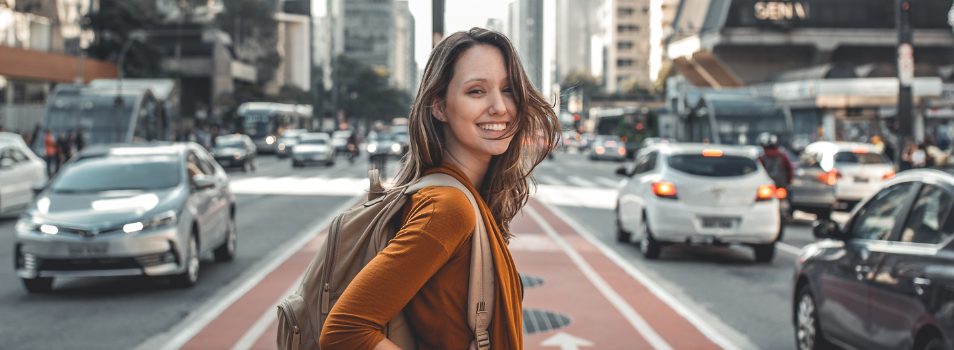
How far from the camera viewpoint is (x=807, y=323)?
841 centimetres

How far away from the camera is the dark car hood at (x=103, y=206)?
1208 centimetres

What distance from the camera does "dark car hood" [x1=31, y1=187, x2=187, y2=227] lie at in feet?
39.6

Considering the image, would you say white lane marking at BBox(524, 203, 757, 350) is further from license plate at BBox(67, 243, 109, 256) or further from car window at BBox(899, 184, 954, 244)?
license plate at BBox(67, 243, 109, 256)

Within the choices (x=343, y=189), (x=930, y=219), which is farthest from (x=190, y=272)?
(x=343, y=189)

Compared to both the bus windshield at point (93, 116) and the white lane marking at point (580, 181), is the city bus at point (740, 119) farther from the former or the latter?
the bus windshield at point (93, 116)

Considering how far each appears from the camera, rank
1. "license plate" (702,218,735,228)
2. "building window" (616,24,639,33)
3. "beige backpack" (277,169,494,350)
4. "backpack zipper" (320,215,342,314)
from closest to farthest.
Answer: "beige backpack" (277,169,494,350)
"backpack zipper" (320,215,342,314)
"license plate" (702,218,735,228)
"building window" (616,24,639,33)

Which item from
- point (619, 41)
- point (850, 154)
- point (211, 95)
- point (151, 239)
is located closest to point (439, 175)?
point (151, 239)

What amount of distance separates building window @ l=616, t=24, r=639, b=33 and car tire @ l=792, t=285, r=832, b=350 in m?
172

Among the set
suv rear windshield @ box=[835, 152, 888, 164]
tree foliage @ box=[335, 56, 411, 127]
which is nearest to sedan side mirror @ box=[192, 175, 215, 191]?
suv rear windshield @ box=[835, 152, 888, 164]

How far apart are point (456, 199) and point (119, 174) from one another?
11.9 metres

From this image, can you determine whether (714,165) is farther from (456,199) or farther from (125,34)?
(125,34)

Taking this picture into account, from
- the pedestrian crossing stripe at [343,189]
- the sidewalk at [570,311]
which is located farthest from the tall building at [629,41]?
the sidewalk at [570,311]

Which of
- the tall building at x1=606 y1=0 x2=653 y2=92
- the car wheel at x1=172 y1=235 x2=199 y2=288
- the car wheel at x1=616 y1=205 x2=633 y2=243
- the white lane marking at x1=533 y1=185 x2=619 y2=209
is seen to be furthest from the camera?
the tall building at x1=606 y1=0 x2=653 y2=92

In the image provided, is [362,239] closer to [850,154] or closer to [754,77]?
[850,154]
